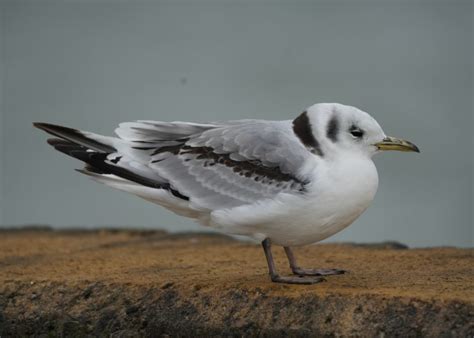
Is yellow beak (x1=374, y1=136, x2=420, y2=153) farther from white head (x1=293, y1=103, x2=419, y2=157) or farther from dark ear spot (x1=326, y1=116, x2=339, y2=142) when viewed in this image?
dark ear spot (x1=326, y1=116, x2=339, y2=142)

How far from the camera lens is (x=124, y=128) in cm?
605

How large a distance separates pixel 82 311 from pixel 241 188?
1.13 metres

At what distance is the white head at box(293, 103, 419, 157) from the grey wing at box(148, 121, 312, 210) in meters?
0.09

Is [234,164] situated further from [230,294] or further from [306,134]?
[230,294]

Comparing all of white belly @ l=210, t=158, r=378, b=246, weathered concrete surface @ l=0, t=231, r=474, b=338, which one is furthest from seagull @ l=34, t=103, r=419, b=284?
weathered concrete surface @ l=0, t=231, r=474, b=338

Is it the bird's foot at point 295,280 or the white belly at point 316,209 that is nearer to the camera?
the white belly at point 316,209

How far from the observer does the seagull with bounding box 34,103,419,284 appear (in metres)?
5.39

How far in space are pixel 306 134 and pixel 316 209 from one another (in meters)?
0.46

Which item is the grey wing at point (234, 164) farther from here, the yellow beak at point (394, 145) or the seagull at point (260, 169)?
the yellow beak at point (394, 145)

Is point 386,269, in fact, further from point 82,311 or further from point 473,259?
point 82,311

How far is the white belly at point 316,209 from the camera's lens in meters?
5.34

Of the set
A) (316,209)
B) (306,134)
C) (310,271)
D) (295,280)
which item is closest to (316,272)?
(310,271)

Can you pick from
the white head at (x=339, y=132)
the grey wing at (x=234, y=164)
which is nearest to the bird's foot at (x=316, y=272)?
the grey wing at (x=234, y=164)

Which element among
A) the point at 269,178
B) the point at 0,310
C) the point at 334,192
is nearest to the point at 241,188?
the point at 269,178
